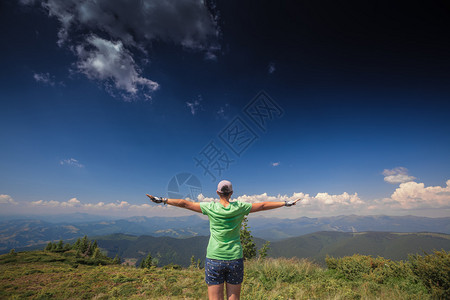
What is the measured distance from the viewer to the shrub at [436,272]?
5.40 metres

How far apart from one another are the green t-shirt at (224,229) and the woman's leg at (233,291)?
37cm

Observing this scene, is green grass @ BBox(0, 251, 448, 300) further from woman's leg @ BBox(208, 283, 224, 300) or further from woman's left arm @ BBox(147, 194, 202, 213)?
woman's left arm @ BBox(147, 194, 202, 213)

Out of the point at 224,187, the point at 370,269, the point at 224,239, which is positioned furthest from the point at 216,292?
the point at 370,269

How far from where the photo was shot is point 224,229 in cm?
270

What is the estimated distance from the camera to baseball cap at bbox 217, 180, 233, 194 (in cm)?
276

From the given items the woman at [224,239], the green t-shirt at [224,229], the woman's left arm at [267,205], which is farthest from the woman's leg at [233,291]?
the woman's left arm at [267,205]

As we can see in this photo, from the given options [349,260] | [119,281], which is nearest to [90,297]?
[119,281]

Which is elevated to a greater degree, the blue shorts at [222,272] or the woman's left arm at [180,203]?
the woman's left arm at [180,203]

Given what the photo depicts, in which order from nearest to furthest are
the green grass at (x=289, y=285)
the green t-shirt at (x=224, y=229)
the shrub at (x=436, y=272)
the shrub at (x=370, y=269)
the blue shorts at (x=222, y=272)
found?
1. the blue shorts at (x=222, y=272)
2. the green t-shirt at (x=224, y=229)
3. the shrub at (x=436, y=272)
4. the green grass at (x=289, y=285)
5. the shrub at (x=370, y=269)

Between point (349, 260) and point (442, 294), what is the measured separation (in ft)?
10.2

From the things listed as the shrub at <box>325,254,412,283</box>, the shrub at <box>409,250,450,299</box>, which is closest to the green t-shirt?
the shrub at <box>409,250,450,299</box>

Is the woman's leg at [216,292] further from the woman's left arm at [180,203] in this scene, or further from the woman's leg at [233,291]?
the woman's left arm at [180,203]

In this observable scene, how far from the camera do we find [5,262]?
20.6 m

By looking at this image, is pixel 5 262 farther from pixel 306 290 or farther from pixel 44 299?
pixel 306 290
